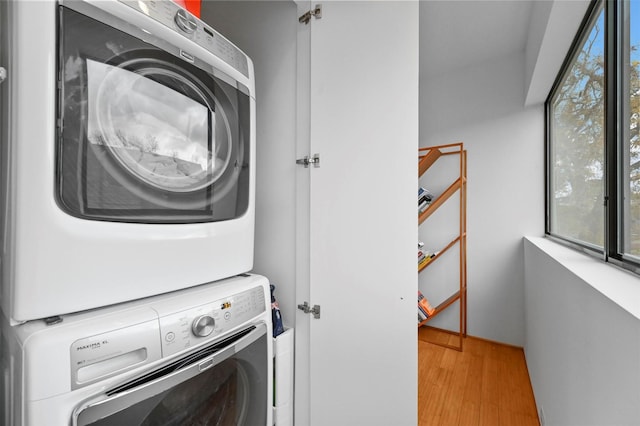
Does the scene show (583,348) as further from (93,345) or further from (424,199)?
(424,199)

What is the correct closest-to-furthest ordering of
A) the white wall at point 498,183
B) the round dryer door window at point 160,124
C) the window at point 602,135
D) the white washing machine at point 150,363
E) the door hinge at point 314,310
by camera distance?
the white washing machine at point 150,363 → the round dryer door window at point 160,124 → the window at point 602,135 → the door hinge at point 314,310 → the white wall at point 498,183

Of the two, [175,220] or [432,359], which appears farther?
[432,359]

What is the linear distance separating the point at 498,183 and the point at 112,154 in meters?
2.76

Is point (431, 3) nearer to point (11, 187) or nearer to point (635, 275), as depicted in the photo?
point (635, 275)

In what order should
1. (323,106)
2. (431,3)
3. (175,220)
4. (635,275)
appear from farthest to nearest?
1. (431,3)
2. (323,106)
3. (635,275)
4. (175,220)

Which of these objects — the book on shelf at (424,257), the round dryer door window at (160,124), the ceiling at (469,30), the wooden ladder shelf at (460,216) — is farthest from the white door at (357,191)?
the book on shelf at (424,257)

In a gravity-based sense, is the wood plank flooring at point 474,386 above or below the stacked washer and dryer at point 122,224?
below

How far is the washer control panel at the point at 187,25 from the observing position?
0.73 m

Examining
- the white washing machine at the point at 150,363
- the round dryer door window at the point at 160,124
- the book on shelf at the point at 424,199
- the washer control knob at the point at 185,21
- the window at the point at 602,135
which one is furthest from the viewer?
the book on shelf at the point at 424,199

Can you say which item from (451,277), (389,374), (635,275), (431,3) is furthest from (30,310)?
(451,277)

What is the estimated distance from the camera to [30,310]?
0.56 m

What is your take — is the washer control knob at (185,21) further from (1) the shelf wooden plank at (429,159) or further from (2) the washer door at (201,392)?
(1) the shelf wooden plank at (429,159)

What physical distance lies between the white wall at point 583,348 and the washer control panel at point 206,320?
0.91m

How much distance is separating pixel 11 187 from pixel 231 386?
727mm
